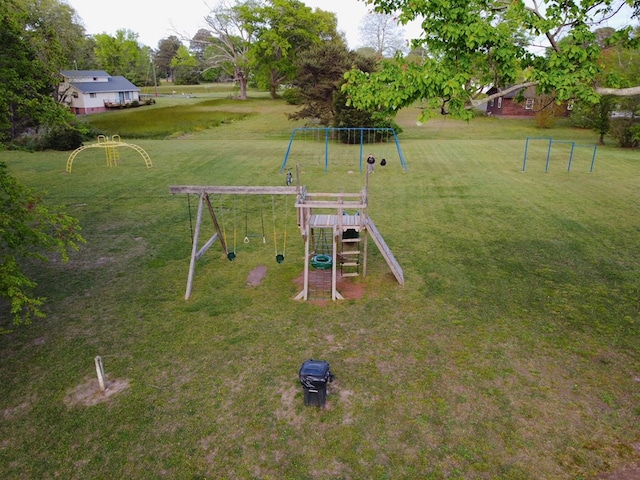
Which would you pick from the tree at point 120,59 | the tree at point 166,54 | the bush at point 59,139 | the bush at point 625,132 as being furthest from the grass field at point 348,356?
the tree at point 166,54

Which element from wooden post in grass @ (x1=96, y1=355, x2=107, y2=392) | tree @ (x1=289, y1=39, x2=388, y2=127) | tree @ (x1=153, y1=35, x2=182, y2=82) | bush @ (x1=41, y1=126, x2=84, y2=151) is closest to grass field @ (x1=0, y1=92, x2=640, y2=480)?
wooden post in grass @ (x1=96, y1=355, x2=107, y2=392)

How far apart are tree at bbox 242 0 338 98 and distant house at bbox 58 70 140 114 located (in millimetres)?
18542

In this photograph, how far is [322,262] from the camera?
10.4 meters

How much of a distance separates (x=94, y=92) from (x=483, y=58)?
64732mm

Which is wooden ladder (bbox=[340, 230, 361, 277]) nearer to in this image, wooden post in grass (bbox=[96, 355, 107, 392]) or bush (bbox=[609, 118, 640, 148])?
wooden post in grass (bbox=[96, 355, 107, 392])

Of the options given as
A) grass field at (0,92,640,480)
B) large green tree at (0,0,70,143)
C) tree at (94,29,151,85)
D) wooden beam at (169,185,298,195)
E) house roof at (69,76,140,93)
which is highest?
tree at (94,29,151,85)

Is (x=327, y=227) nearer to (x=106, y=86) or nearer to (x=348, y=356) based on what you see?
(x=348, y=356)

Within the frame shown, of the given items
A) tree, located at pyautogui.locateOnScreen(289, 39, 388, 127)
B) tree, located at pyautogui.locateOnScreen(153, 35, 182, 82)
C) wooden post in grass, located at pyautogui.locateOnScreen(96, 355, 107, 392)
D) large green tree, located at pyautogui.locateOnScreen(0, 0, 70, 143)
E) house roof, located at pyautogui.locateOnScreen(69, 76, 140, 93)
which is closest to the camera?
wooden post in grass, located at pyautogui.locateOnScreen(96, 355, 107, 392)

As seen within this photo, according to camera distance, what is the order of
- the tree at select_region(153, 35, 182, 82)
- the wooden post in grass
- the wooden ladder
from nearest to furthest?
the wooden post in grass → the wooden ladder → the tree at select_region(153, 35, 182, 82)

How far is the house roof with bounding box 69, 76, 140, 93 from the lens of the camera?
200ft

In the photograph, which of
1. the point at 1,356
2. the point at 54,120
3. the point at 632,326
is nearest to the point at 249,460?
the point at 1,356

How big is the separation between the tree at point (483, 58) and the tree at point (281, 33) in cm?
5874

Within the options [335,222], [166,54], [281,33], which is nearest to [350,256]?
[335,222]

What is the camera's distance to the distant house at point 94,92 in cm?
6034
